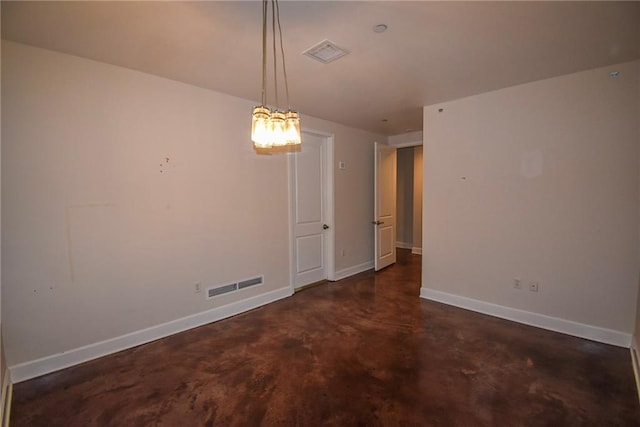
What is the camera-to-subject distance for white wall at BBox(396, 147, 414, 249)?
700 cm

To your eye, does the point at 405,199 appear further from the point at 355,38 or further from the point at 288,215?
the point at 355,38

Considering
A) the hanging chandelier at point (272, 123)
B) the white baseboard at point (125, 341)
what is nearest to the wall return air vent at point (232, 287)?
the white baseboard at point (125, 341)

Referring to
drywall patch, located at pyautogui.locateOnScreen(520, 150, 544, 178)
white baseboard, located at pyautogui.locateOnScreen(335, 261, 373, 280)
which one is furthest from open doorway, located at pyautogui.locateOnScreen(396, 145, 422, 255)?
drywall patch, located at pyautogui.locateOnScreen(520, 150, 544, 178)

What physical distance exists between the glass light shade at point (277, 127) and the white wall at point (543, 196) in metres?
2.52

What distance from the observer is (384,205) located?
5.22 metres

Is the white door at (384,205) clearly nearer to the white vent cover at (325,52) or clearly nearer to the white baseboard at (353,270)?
the white baseboard at (353,270)

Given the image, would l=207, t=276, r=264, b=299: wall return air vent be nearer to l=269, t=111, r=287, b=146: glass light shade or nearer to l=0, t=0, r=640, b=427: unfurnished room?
l=0, t=0, r=640, b=427: unfurnished room

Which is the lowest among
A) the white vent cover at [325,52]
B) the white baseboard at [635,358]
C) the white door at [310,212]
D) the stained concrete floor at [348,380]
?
the stained concrete floor at [348,380]

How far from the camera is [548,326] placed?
294 centimetres

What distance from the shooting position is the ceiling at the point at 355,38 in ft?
5.66

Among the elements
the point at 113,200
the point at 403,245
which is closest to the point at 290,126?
the point at 113,200

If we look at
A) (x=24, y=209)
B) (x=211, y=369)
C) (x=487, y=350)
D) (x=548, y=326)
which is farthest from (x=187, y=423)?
(x=548, y=326)

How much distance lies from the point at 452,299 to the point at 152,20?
3924 mm

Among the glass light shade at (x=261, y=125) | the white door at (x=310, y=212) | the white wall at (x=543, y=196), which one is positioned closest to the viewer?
the glass light shade at (x=261, y=125)
